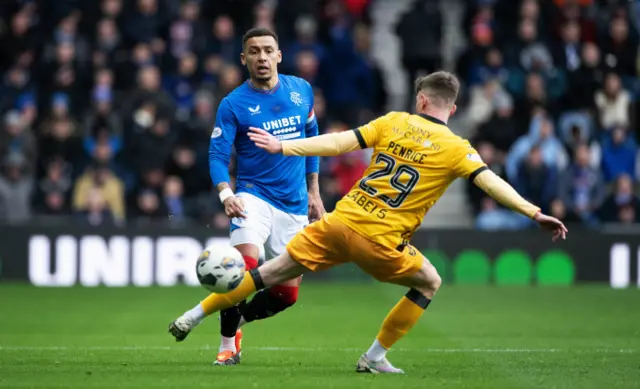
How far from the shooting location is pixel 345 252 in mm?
8984

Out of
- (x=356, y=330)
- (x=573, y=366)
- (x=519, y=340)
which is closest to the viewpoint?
(x=573, y=366)

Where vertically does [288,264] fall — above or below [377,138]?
below

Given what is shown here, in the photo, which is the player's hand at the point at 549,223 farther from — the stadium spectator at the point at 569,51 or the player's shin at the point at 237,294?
the stadium spectator at the point at 569,51

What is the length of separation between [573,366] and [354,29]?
44.7 feet

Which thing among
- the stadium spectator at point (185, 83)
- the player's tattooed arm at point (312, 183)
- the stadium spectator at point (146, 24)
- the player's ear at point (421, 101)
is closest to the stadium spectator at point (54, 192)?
the stadium spectator at point (185, 83)

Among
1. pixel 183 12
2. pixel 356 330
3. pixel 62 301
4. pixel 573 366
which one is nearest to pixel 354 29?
pixel 183 12

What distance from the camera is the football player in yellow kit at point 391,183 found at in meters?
8.82

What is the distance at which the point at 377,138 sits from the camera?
8906 millimetres

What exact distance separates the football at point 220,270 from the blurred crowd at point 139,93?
1055 cm

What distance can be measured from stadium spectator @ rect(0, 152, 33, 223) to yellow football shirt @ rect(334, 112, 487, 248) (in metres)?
11.6

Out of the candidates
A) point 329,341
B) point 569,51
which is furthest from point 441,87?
point 569,51

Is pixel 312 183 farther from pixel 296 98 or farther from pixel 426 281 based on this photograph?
pixel 426 281

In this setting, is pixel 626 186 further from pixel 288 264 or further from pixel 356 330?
pixel 288 264

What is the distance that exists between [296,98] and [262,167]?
25.0 inches
